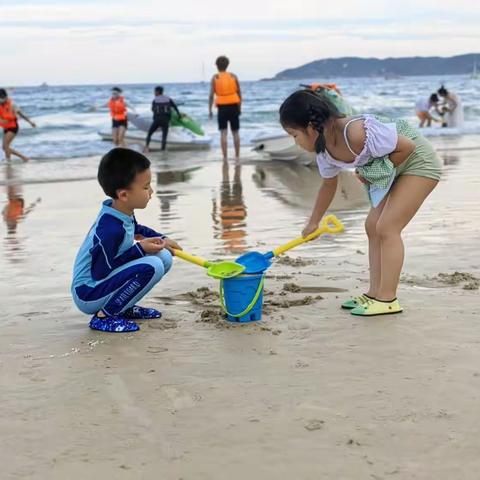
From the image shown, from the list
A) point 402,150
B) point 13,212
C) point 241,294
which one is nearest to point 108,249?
point 241,294

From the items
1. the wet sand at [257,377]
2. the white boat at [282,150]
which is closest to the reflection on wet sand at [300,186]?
the white boat at [282,150]

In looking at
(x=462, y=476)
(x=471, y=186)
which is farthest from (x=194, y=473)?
(x=471, y=186)

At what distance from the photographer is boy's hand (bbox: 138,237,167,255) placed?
3.56 meters

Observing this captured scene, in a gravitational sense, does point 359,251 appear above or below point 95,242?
below

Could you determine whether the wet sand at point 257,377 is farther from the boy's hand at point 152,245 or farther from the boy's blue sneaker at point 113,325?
the boy's hand at point 152,245

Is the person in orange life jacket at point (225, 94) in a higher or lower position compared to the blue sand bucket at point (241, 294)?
higher

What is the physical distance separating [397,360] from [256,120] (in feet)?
82.6

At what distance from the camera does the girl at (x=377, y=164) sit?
3.49 m

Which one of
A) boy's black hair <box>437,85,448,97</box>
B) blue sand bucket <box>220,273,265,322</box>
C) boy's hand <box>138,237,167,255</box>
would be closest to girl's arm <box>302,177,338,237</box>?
blue sand bucket <box>220,273,265,322</box>

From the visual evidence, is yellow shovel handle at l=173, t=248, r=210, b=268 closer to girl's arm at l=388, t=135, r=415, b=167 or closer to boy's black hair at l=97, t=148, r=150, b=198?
boy's black hair at l=97, t=148, r=150, b=198

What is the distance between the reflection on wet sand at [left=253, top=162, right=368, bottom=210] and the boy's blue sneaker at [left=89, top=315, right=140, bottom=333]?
388 cm

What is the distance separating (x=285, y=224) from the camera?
6.37 meters

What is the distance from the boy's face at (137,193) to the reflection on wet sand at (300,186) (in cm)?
381

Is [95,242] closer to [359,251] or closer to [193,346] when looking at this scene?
[193,346]
